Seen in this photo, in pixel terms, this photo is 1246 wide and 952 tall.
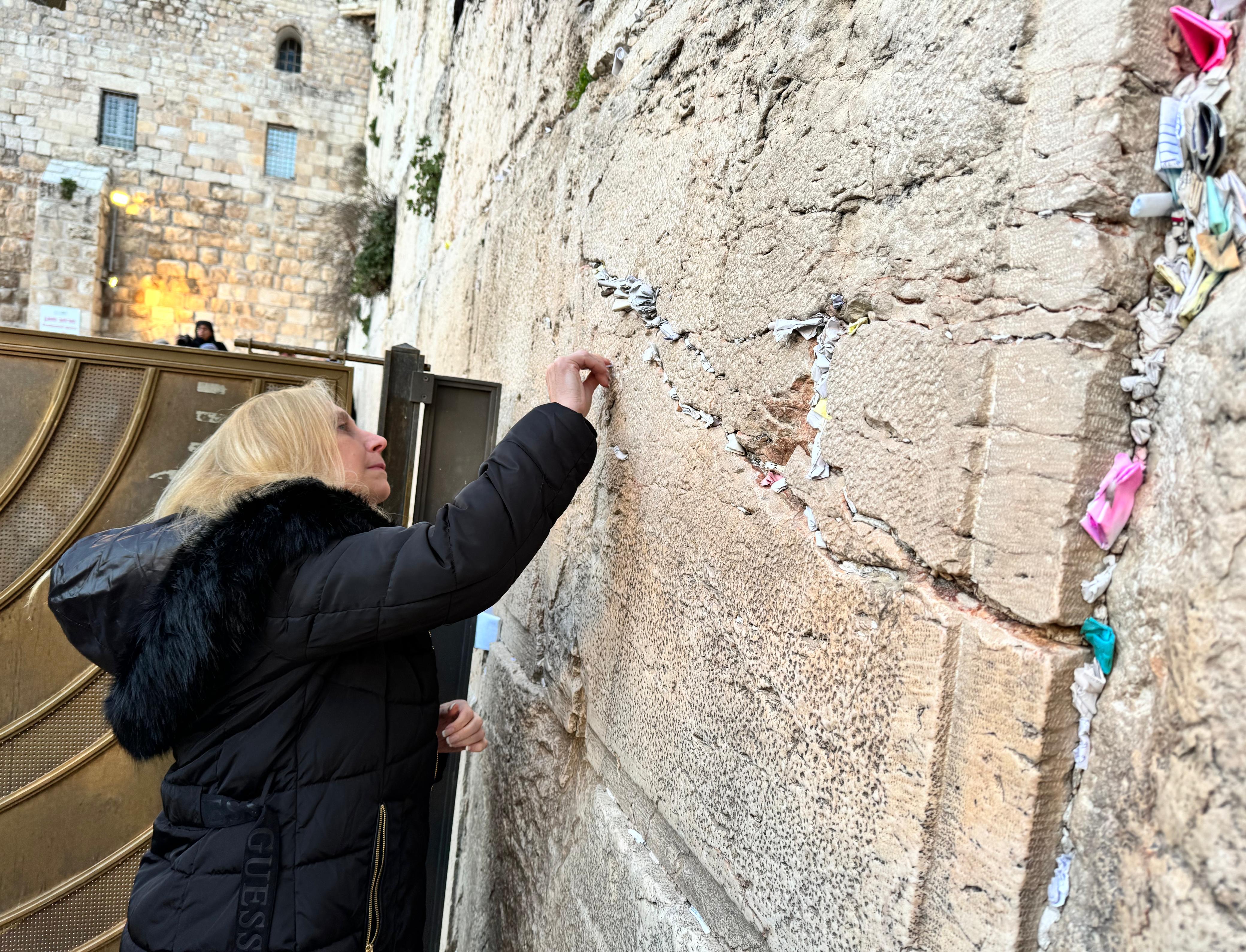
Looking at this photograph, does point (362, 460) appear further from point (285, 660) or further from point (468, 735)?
point (468, 735)

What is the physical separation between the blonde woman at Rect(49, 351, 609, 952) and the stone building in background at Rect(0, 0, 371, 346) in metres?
12.8

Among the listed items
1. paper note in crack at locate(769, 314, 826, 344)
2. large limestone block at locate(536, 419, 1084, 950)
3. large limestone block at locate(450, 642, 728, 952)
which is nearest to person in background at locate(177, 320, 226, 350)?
large limestone block at locate(450, 642, 728, 952)

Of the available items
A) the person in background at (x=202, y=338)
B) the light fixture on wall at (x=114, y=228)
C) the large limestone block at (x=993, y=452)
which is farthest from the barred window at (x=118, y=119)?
the large limestone block at (x=993, y=452)

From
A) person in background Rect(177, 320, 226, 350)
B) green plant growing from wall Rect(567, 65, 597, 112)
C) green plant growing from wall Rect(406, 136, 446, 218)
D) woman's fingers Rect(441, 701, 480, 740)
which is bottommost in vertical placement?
woman's fingers Rect(441, 701, 480, 740)

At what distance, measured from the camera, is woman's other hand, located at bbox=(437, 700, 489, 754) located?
1.73 metres

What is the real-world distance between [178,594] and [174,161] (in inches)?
563

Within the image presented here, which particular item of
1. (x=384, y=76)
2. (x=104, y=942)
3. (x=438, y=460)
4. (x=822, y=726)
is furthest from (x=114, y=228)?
(x=822, y=726)

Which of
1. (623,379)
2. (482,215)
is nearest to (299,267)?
(482,215)

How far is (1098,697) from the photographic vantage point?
2.06 ft

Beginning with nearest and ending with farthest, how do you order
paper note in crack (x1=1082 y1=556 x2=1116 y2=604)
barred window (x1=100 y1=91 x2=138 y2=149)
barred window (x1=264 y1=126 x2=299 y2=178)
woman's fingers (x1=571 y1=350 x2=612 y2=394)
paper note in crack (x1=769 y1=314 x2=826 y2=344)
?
paper note in crack (x1=1082 y1=556 x2=1116 y2=604) < paper note in crack (x1=769 y1=314 x2=826 y2=344) < woman's fingers (x1=571 y1=350 x2=612 y2=394) < barred window (x1=100 y1=91 x2=138 y2=149) < barred window (x1=264 y1=126 x2=299 y2=178)

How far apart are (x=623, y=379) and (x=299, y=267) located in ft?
44.2

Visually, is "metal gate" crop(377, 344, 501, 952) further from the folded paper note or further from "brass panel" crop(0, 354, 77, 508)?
the folded paper note

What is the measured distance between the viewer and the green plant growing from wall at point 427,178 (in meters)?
4.61

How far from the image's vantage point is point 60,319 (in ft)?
35.4
